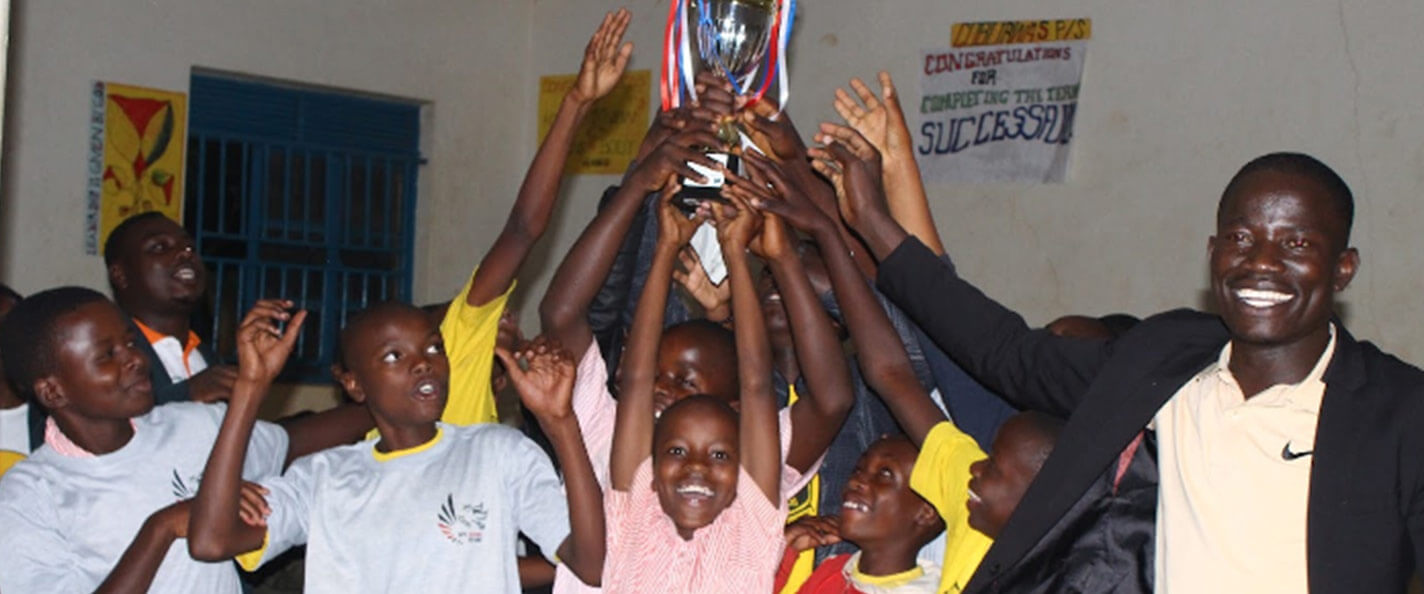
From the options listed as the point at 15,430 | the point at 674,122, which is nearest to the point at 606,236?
the point at 674,122

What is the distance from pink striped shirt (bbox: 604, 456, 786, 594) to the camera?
304 centimetres

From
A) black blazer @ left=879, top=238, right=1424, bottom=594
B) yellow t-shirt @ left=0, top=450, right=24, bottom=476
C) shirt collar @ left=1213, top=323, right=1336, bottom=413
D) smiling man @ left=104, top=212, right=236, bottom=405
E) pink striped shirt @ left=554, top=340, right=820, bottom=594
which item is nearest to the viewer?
black blazer @ left=879, top=238, right=1424, bottom=594

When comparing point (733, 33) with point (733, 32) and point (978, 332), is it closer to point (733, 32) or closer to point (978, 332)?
point (733, 32)

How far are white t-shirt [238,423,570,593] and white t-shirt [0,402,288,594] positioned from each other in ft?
0.52

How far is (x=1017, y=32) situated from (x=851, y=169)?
144 inches

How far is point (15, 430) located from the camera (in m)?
4.10

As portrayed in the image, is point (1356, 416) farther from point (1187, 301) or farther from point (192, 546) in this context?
point (1187, 301)

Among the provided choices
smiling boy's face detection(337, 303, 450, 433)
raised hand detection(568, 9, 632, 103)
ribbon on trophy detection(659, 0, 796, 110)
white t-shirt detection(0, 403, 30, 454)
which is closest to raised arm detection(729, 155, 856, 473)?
ribbon on trophy detection(659, 0, 796, 110)

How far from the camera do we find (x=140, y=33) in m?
7.13

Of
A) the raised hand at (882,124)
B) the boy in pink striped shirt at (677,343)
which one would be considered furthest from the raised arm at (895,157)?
the boy in pink striped shirt at (677,343)

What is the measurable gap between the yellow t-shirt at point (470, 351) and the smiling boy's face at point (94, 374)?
0.66 metres

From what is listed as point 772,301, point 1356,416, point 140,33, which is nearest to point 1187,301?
point 772,301

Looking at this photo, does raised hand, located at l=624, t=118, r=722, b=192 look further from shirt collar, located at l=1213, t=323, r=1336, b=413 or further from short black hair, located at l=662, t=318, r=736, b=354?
shirt collar, located at l=1213, t=323, r=1336, b=413

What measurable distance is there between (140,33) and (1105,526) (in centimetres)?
578
